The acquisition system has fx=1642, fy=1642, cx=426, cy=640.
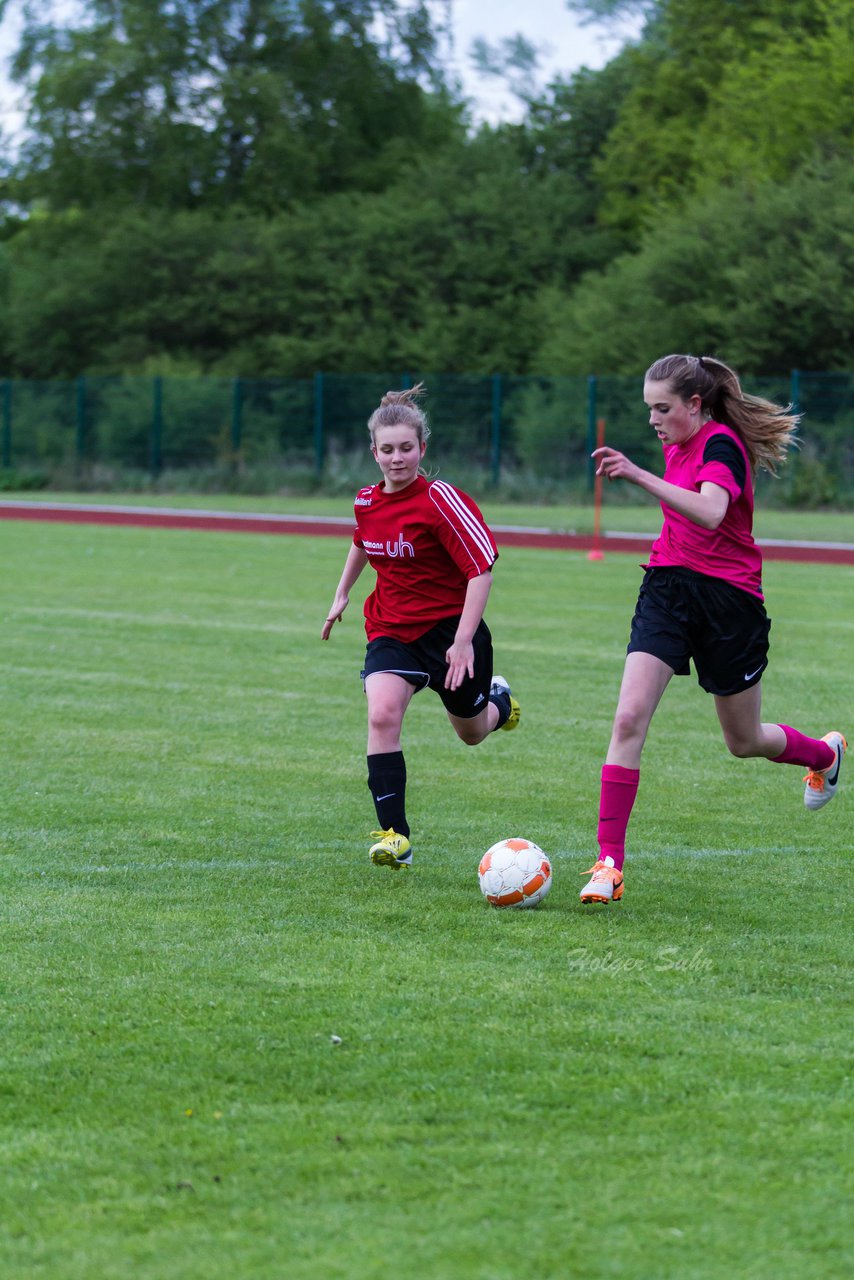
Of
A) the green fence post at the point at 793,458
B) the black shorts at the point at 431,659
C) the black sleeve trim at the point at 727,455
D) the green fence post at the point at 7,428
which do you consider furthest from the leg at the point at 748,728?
the green fence post at the point at 7,428

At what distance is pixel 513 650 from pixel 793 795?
15.9ft

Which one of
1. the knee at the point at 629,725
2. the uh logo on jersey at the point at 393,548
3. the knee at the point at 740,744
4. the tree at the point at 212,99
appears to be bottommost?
the knee at the point at 740,744

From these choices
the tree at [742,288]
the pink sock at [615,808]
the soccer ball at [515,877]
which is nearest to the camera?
the soccer ball at [515,877]

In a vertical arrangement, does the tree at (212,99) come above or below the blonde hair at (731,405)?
above

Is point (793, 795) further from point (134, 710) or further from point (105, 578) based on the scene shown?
point (105, 578)

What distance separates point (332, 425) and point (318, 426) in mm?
350

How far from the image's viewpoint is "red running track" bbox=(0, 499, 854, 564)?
21688 mm

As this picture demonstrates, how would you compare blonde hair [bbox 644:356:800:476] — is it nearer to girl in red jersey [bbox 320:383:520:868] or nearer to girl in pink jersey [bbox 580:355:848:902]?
girl in pink jersey [bbox 580:355:848:902]

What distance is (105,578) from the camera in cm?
1725

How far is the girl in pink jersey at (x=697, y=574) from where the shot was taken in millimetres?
5598

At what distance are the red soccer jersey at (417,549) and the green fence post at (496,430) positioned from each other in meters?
29.0

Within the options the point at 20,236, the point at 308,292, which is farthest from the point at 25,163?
the point at 308,292

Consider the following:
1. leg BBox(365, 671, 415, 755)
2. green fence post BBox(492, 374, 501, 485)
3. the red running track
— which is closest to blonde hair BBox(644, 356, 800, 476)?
leg BBox(365, 671, 415, 755)

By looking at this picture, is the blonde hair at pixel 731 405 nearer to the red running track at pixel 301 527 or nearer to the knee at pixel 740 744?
the knee at pixel 740 744
